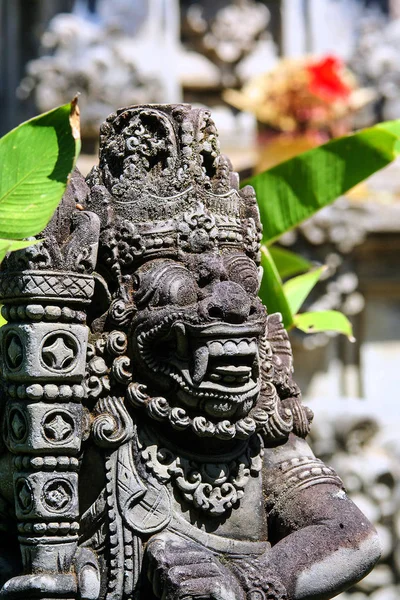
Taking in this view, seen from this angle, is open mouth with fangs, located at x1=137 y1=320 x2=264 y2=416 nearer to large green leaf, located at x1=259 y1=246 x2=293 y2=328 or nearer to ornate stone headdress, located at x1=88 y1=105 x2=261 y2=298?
ornate stone headdress, located at x1=88 y1=105 x2=261 y2=298

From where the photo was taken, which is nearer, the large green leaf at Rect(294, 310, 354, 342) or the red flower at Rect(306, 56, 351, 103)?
the large green leaf at Rect(294, 310, 354, 342)

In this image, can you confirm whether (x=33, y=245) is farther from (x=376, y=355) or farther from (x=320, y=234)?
(x=376, y=355)

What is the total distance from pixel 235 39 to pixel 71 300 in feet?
17.5

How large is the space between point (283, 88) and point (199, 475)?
15.5 feet

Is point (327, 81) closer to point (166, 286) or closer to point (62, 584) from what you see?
point (166, 286)

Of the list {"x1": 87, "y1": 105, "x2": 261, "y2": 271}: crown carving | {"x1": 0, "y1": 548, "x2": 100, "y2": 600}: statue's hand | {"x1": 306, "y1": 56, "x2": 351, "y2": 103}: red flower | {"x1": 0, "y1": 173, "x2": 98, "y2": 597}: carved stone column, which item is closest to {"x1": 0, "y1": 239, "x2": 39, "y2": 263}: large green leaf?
{"x1": 0, "y1": 173, "x2": 98, "y2": 597}: carved stone column

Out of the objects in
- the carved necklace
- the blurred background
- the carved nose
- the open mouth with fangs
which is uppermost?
the carved nose

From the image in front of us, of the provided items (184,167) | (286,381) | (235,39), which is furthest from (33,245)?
(235,39)

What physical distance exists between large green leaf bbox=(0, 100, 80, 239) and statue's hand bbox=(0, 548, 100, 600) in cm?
73

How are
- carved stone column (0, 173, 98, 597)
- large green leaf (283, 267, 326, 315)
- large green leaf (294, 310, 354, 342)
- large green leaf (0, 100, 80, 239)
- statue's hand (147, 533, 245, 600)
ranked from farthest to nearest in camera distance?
large green leaf (283, 267, 326, 315), large green leaf (294, 310, 354, 342), large green leaf (0, 100, 80, 239), carved stone column (0, 173, 98, 597), statue's hand (147, 533, 245, 600)

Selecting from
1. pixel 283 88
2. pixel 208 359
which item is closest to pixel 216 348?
pixel 208 359

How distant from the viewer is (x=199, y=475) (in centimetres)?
283

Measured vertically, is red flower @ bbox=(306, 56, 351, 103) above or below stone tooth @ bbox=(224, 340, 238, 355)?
below

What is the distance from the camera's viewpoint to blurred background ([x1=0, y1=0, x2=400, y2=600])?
705cm
